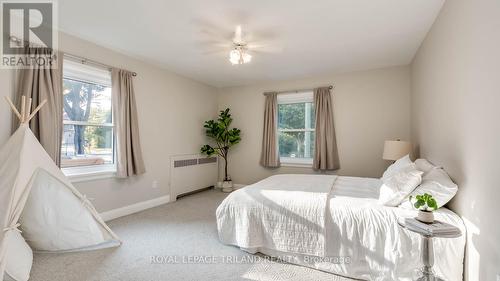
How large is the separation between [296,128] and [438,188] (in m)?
3.02

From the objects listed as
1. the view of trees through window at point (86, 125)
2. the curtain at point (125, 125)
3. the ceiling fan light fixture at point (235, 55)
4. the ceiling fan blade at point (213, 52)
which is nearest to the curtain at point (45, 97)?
the view of trees through window at point (86, 125)

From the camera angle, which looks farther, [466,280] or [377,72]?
[377,72]

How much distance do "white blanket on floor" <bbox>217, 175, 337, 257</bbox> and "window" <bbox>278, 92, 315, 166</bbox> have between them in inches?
85.4

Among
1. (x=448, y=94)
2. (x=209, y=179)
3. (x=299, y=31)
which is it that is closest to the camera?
(x=448, y=94)

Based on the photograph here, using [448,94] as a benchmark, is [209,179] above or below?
below

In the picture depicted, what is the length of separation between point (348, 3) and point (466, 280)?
2.38 metres

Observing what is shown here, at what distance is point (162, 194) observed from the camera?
4043mm

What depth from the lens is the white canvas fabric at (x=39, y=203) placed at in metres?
1.83

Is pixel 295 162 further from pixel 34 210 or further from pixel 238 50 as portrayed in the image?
pixel 34 210

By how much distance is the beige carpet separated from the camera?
1.91 meters

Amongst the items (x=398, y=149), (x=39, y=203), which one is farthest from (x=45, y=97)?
(x=398, y=149)

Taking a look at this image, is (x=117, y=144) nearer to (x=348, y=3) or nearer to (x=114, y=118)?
(x=114, y=118)

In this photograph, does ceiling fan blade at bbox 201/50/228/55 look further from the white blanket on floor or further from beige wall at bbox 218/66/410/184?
the white blanket on floor

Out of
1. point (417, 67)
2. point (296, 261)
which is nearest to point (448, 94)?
point (417, 67)
